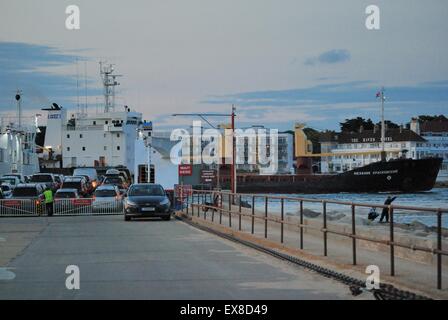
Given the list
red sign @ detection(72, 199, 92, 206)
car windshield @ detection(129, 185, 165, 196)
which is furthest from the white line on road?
red sign @ detection(72, 199, 92, 206)

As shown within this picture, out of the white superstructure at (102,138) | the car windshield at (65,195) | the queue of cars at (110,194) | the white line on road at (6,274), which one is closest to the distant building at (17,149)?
the white superstructure at (102,138)

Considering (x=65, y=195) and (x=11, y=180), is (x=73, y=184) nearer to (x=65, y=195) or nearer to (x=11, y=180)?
(x=65, y=195)

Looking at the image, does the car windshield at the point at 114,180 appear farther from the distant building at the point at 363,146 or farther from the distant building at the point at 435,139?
the distant building at the point at 435,139

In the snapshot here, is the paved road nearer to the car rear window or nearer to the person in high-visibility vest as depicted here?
the person in high-visibility vest

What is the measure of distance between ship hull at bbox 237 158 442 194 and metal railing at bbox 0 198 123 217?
5045cm

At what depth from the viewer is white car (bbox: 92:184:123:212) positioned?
4034 cm

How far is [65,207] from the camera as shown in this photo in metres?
40.6

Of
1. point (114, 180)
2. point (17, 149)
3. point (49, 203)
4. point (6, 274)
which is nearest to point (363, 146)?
point (17, 149)

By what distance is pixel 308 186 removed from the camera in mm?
91750

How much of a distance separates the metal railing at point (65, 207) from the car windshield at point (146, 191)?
23.7 feet

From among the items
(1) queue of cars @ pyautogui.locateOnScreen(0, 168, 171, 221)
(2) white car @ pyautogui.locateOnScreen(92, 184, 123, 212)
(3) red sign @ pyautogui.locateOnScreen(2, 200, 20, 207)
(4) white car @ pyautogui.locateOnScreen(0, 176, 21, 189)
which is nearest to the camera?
(1) queue of cars @ pyautogui.locateOnScreen(0, 168, 171, 221)

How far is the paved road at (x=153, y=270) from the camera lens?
11.2m
